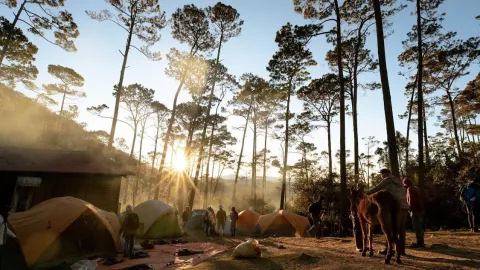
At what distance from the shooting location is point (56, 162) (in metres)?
13.4

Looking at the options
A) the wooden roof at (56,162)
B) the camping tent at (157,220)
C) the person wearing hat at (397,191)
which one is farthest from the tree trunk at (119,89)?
the person wearing hat at (397,191)

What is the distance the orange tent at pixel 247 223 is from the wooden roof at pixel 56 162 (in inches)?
362

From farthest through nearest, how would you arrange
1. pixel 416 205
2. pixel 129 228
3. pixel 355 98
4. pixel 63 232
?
pixel 355 98, pixel 129 228, pixel 63 232, pixel 416 205

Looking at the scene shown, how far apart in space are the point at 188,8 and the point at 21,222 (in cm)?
1830

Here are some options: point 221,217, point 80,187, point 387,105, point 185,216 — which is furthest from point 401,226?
point 185,216

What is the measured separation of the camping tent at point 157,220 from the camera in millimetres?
14598

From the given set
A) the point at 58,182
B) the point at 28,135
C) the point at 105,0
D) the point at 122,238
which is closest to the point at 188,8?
the point at 105,0

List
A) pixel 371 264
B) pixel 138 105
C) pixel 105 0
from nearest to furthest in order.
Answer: pixel 371 264 < pixel 105 0 < pixel 138 105

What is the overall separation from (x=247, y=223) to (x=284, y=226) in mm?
3171

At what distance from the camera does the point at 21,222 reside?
312 inches

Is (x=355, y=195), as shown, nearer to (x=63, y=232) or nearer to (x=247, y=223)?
(x=63, y=232)

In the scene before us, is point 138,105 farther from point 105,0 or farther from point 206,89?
point 105,0

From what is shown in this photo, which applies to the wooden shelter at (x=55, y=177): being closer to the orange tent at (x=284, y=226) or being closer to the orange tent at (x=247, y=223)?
the orange tent at (x=247, y=223)

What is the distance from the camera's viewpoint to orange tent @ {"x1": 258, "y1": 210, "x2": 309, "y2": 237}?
18.0 m
